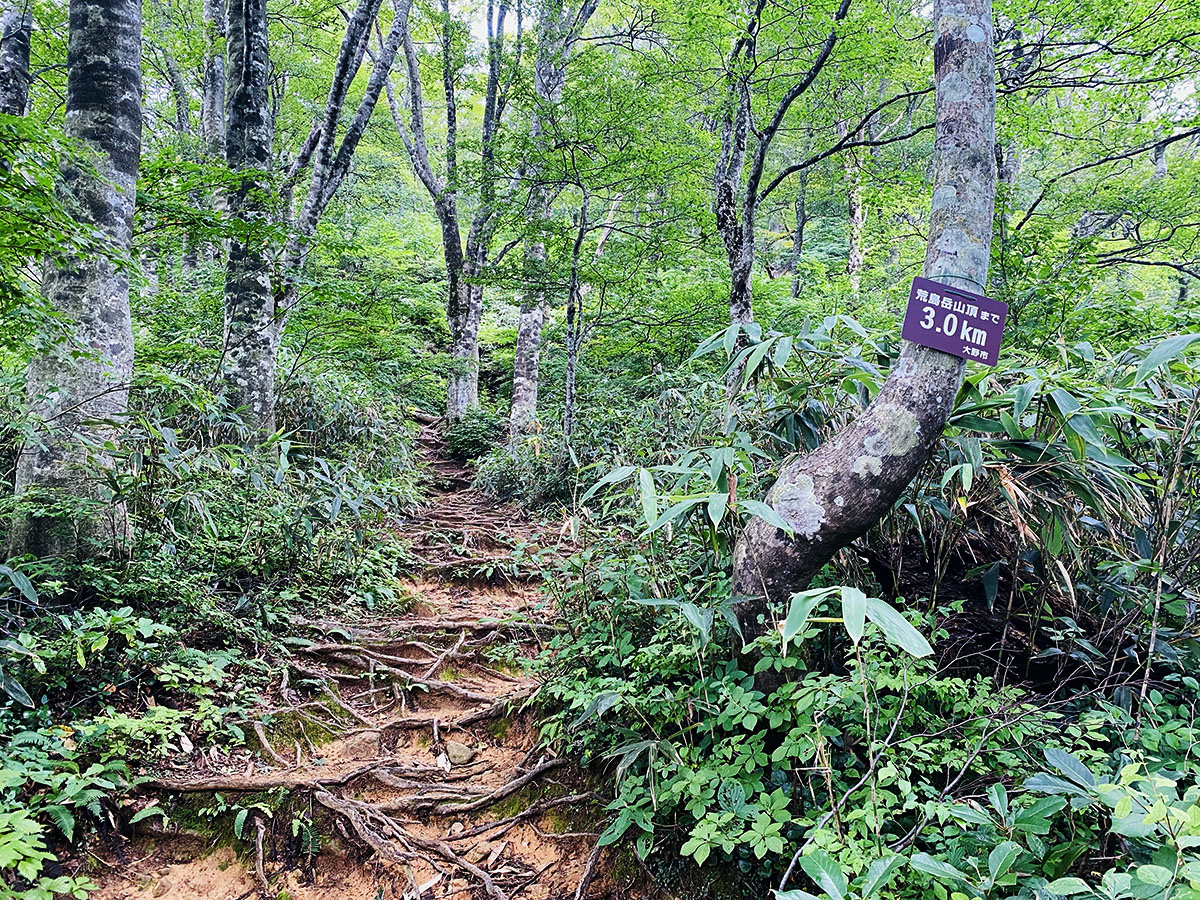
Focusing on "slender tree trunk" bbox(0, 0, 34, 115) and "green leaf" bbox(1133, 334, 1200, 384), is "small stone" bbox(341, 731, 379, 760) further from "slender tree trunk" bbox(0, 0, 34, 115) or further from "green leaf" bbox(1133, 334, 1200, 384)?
"slender tree trunk" bbox(0, 0, 34, 115)

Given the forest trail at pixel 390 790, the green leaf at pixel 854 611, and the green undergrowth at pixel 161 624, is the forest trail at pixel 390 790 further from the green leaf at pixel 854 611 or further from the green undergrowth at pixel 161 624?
the green leaf at pixel 854 611

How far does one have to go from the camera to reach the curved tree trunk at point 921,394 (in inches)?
83.5

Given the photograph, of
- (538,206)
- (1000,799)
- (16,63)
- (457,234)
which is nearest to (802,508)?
(1000,799)

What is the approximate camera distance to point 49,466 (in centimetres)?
336

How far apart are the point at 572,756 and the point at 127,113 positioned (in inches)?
183

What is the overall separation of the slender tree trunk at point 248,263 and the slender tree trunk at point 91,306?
1773mm

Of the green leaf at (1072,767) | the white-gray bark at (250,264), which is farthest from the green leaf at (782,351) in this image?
the white-gray bark at (250,264)

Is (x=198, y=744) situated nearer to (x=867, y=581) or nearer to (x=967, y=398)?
(x=867, y=581)

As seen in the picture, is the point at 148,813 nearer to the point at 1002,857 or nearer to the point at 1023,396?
the point at 1002,857

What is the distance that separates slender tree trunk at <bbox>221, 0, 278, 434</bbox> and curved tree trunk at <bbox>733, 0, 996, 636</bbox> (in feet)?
16.8

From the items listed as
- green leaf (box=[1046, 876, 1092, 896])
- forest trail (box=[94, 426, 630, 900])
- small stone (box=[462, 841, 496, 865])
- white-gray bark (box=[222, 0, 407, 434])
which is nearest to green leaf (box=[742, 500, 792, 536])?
green leaf (box=[1046, 876, 1092, 896])

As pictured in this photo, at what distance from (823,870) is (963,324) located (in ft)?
5.78

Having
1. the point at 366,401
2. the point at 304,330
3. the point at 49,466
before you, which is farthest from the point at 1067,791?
the point at 304,330

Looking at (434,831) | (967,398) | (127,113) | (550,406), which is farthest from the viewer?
(550,406)
